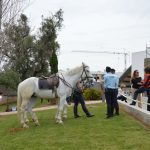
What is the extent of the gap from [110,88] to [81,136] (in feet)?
14.6

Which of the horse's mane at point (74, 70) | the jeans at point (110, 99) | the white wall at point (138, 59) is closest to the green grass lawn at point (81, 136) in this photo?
the jeans at point (110, 99)

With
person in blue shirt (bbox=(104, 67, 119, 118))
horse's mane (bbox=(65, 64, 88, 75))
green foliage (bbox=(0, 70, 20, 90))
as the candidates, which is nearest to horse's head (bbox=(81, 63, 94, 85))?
horse's mane (bbox=(65, 64, 88, 75))

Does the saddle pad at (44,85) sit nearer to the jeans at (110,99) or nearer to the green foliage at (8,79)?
the jeans at (110,99)

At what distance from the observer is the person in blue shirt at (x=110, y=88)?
16016 millimetres

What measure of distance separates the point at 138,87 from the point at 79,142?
24.4 feet

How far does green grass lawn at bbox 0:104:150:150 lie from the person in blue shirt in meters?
0.79

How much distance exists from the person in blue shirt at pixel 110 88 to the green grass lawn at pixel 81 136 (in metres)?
0.79

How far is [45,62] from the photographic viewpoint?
165 ft

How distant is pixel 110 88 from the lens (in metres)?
16.0

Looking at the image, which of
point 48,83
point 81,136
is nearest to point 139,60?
point 48,83

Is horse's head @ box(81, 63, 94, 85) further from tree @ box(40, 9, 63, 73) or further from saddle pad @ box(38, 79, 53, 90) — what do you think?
tree @ box(40, 9, 63, 73)

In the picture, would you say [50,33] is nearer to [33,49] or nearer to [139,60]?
[33,49]

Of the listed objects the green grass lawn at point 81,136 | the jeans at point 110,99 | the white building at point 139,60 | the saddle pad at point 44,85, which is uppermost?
the white building at point 139,60

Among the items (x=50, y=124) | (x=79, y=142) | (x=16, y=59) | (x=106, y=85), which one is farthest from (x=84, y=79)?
(x=16, y=59)
